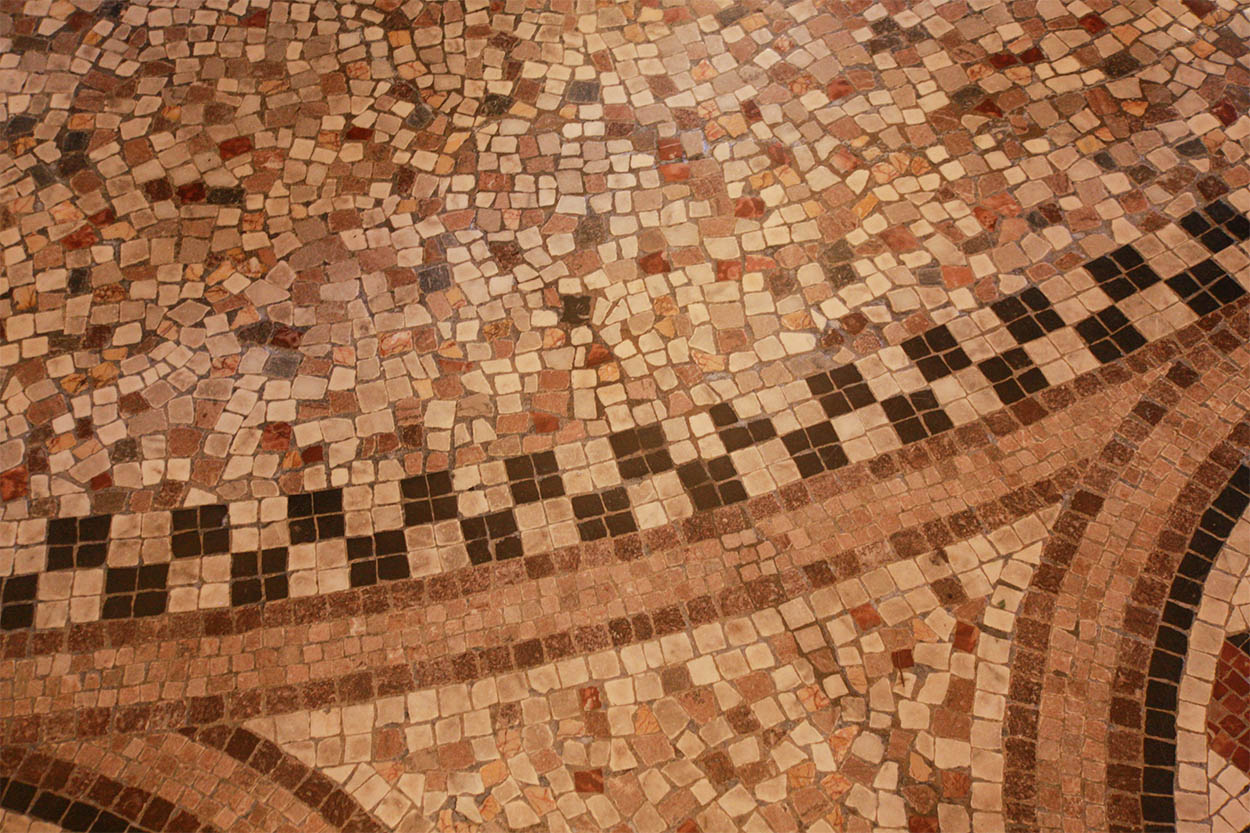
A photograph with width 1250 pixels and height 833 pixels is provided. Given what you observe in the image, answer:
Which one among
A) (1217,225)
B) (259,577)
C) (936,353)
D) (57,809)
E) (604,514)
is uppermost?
(1217,225)

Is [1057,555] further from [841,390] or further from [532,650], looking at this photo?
[532,650]

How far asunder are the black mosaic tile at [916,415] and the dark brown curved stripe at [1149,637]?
0.88 metres

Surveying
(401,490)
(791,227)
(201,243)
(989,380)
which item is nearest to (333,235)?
(201,243)

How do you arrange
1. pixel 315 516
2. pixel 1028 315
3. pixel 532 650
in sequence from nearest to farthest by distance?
pixel 532 650 → pixel 315 516 → pixel 1028 315

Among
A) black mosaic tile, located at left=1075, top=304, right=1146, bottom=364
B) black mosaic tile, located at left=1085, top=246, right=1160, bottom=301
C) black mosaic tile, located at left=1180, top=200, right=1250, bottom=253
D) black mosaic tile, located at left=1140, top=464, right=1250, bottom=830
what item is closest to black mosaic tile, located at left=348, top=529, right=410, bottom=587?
black mosaic tile, located at left=1140, top=464, right=1250, bottom=830

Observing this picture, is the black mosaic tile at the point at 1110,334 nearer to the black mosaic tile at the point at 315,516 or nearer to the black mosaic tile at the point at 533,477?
the black mosaic tile at the point at 533,477

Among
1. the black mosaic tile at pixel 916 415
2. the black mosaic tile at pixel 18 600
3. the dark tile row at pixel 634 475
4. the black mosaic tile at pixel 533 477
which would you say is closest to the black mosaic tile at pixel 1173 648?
the dark tile row at pixel 634 475

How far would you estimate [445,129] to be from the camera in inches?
176

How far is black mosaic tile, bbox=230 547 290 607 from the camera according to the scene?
3.58 m

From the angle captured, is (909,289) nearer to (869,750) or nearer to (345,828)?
(869,750)

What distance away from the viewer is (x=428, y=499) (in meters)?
3.74

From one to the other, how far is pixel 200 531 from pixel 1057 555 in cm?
322

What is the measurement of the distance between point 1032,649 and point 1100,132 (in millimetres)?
2373

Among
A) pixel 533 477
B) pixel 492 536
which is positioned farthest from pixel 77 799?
pixel 533 477
